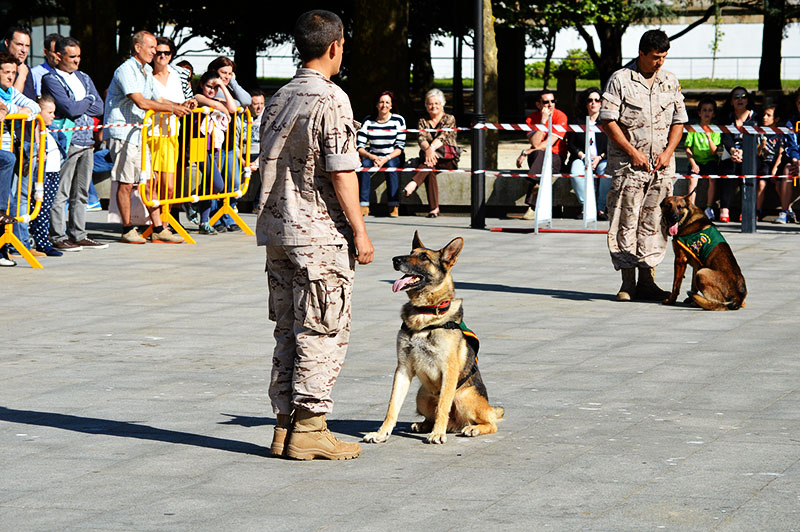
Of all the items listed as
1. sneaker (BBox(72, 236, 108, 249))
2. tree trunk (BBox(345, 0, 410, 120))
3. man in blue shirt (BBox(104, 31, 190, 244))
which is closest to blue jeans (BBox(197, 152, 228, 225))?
man in blue shirt (BBox(104, 31, 190, 244))

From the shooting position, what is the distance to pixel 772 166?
54.0 ft

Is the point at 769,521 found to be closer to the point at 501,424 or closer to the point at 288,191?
the point at 501,424

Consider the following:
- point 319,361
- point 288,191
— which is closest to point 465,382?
point 319,361

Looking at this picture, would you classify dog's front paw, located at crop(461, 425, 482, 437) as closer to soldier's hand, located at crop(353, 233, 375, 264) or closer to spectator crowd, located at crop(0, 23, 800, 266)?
soldier's hand, located at crop(353, 233, 375, 264)

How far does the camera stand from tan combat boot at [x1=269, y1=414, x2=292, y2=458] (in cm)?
607

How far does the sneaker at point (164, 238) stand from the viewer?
14.7 meters

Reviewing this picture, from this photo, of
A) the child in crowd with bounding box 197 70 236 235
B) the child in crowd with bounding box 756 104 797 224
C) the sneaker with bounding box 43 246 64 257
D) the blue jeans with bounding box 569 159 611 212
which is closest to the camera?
the sneaker with bounding box 43 246 64 257

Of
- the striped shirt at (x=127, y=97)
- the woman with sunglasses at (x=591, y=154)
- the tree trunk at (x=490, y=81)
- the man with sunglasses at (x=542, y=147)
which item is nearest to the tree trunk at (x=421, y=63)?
the tree trunk at (x=490, y=81)

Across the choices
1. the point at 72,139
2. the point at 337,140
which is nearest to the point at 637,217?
the point at 337,140

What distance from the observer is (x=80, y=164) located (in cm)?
1395

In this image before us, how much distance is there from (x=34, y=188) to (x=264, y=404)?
20.7ft

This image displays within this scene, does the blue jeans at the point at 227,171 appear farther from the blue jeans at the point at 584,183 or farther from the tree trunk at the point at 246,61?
the tree trunk at the point at 246,61

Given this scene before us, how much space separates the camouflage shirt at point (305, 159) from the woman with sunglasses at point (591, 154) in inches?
427

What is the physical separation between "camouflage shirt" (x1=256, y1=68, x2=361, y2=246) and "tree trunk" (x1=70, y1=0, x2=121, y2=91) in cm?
2253
